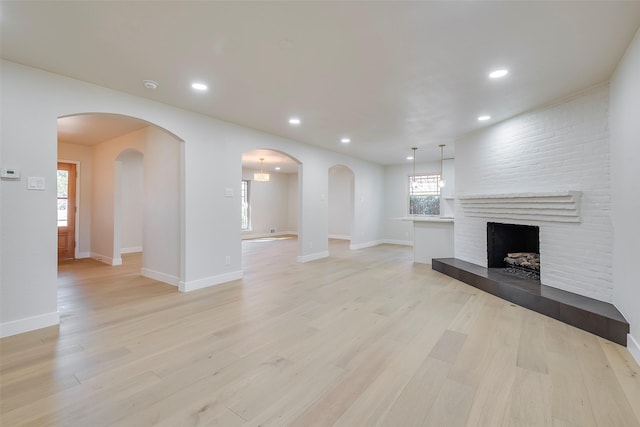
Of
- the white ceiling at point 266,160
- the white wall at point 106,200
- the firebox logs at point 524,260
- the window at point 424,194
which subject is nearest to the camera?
the firebox logs at point 524,260

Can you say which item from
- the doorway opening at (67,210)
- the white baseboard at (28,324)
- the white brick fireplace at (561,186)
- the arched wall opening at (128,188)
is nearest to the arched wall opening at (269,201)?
the arched wall opening at (128,188)

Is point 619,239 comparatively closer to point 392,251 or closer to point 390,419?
point 390,419

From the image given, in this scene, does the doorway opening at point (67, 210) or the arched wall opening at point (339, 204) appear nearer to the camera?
the doorway opening at point (67, 210)

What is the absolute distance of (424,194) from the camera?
28.8 ft

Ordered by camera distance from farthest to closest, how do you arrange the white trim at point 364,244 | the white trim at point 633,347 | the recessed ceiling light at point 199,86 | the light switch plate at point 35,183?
the white trim at point 364,244 < the recessed ceiling light at point 199,86 < the light switch plate at point 35,183 < the white trim at point 633,347

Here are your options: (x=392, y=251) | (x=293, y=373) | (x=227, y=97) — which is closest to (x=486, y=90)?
(x=227, y=97)

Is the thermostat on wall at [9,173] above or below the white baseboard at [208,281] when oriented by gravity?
above

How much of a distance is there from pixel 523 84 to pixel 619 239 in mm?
1853

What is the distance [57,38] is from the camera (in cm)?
233

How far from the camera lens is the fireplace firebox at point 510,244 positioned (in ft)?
14.9

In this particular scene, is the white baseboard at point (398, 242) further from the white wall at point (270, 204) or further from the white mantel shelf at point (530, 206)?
the white wall at point (270, 204)

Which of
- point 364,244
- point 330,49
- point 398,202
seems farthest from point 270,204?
point 330,49

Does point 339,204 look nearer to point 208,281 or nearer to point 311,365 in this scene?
point 208,281

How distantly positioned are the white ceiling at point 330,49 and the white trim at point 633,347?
2.49 metres
